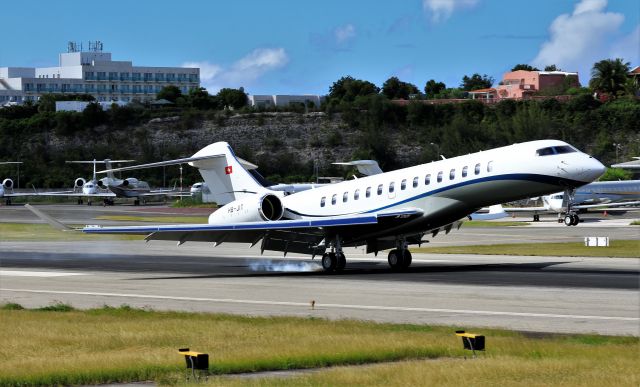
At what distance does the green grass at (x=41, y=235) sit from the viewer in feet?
194

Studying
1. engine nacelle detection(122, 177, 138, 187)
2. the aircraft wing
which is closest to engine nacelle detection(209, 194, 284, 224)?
the aircraft wing

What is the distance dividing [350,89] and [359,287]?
512 ft

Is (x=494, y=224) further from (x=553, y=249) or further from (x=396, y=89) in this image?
(x=396, y=89)

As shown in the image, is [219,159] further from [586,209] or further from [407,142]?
[407,142]

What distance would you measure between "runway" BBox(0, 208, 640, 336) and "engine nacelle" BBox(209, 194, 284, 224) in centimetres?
182

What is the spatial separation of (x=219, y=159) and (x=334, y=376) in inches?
954

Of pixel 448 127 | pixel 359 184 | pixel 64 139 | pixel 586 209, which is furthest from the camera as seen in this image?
pixel 64 139

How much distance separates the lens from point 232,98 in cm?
19375

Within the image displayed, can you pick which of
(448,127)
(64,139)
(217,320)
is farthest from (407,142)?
(217,320)

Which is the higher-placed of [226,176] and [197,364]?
[226,176]

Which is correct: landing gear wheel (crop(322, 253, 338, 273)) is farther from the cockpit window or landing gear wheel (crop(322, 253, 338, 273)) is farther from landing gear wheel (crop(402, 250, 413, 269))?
the cockpit window

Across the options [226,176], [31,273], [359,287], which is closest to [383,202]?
[359,287]

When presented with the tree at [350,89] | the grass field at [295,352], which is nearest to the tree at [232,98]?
the tree at [350,89]

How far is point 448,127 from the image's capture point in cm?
14300
